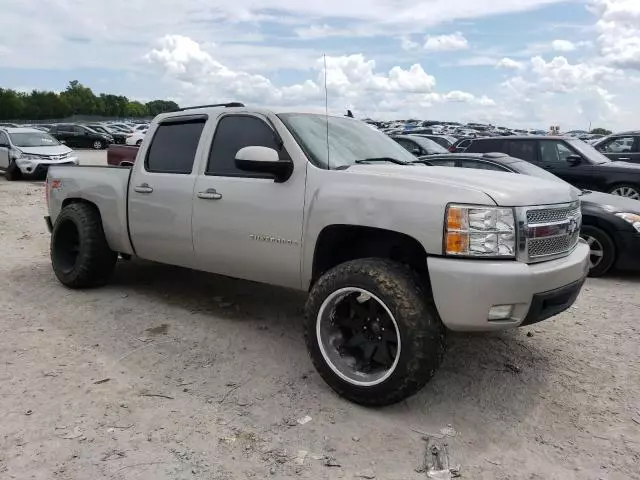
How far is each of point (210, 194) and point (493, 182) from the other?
85.4 inches

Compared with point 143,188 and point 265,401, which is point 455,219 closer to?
point 265,401

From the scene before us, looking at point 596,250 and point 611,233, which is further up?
point 611,233

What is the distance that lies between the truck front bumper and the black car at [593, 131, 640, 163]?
1086cm

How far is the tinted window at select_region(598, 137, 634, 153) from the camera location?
512 inches

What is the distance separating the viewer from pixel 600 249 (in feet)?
22.4

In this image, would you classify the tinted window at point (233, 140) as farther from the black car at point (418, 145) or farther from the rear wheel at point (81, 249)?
the black car at point (418, 145)

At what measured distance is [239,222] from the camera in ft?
14.2

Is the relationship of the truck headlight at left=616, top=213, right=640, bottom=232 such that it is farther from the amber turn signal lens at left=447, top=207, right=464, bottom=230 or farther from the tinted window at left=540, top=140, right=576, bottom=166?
the amber turn signal lens at left=447, top=207, right=464, bottom=230

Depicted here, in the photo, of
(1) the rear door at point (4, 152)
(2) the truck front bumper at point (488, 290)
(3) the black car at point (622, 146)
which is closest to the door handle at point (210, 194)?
(2) the truck front bumper at point (488, 290)

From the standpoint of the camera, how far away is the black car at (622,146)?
1276 cm

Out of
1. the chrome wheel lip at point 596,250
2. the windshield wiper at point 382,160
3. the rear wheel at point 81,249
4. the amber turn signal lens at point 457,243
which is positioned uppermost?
the windshield wiper at point 382,160

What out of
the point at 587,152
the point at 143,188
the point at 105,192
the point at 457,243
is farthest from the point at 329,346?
the point at 587,152

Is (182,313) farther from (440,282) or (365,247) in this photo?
(440,282)

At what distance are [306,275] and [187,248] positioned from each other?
1.29 metres
